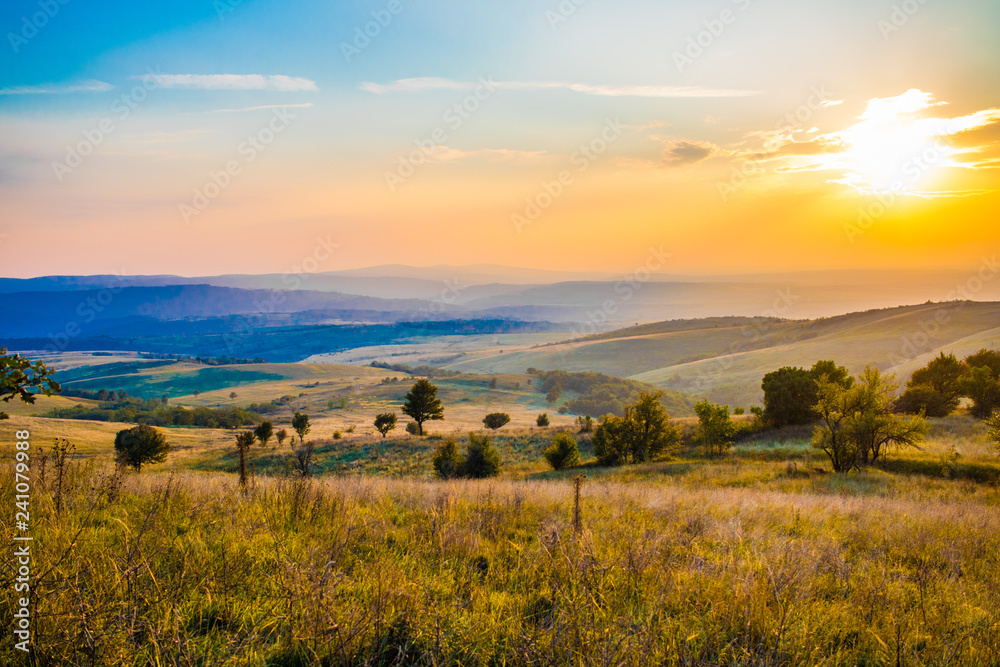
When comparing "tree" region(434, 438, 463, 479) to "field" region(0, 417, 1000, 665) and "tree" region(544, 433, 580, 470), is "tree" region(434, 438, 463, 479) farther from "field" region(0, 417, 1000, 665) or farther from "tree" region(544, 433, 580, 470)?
"field" region(0, 417, 1000, 665)

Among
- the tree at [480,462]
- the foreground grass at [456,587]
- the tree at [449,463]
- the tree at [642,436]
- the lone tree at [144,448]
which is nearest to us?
the foreground grass at [456,587]

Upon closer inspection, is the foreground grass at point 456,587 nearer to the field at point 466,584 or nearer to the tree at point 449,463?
the field at point 466,584

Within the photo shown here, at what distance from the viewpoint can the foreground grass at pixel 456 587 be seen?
8.95 ft

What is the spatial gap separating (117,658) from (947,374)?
173ft

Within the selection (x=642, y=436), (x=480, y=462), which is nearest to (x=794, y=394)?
(x=642, y=436)

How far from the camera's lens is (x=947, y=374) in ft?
128

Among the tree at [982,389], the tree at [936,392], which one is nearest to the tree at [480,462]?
the tree at [936,392]

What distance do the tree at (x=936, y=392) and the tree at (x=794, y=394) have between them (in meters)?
4.89

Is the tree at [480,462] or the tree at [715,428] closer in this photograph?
the tree at [480,462]

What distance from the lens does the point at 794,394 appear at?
1438 inches

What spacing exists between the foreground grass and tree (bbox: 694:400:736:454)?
25.7 meters

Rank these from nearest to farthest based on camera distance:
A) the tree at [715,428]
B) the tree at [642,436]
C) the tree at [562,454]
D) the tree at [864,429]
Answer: the tree at [864,429]
the tree at [562,454]
the tree at [715,428]
the tree at [642,436]

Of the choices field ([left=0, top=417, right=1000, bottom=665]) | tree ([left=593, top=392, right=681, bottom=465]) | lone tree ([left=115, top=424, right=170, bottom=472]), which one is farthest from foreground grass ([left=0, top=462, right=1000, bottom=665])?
lone tree ([left=115, top=424, right=170, bottom=472])

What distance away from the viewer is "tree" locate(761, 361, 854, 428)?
3612 cm
